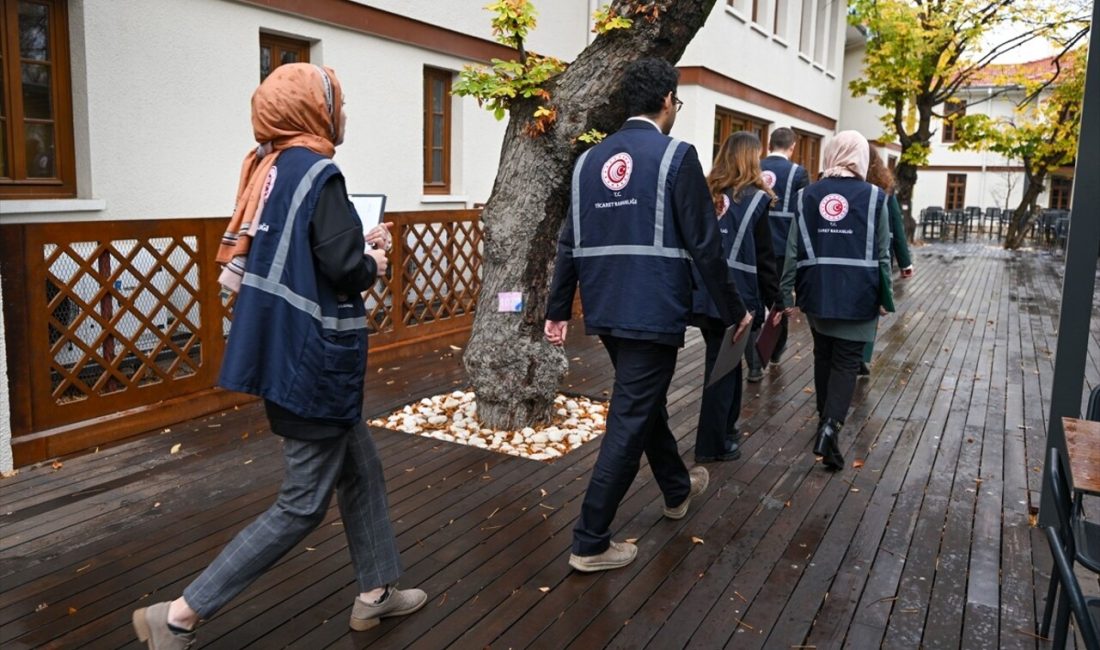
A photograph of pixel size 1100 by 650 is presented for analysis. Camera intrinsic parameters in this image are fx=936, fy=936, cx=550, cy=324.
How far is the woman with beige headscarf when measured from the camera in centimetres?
501

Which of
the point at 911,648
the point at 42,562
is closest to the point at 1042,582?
the point at 911,648

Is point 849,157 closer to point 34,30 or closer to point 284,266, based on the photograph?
point 284,266

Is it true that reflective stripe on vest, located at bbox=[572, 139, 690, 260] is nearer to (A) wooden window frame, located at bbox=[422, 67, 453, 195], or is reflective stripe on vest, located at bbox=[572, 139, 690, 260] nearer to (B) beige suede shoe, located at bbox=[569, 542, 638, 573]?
(B) beige suede shoe, located at bbox=[569, 542, 638, 573]

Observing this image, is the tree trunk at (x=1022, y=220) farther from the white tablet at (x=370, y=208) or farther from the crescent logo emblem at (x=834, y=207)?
the white tablet at (x=370, y=208)

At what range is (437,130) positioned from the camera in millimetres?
10812

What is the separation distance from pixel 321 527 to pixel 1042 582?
2.95 m

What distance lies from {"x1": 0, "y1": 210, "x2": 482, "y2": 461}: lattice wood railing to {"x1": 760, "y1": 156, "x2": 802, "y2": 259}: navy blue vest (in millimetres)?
3990

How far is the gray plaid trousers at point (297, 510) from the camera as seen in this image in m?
2.77

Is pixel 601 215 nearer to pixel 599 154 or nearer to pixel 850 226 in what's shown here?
pixel 599 154

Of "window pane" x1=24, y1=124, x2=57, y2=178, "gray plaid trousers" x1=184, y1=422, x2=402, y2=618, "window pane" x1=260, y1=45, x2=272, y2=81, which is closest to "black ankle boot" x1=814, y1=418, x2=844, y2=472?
"gray plaid trousers" x1=184, y1=422, x2=402, y2=618

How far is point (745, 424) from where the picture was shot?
19.7ft

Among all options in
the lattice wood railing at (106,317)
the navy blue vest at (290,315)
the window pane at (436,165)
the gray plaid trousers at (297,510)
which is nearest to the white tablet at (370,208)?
the navy blue vest at (290,315)

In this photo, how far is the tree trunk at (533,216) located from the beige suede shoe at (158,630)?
9.82ft

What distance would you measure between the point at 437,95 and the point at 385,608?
8425 mm
